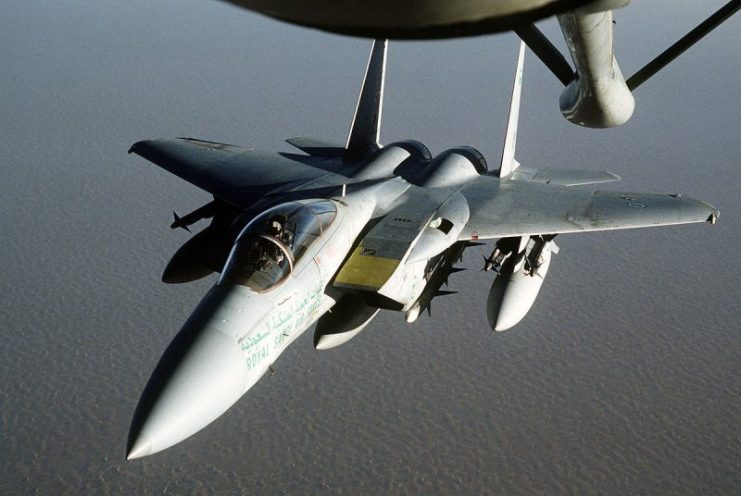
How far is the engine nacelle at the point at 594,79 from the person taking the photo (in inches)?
255

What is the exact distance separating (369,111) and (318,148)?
6.40ft

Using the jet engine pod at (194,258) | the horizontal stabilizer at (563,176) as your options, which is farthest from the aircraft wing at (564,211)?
the jet engine pod at (194,258)

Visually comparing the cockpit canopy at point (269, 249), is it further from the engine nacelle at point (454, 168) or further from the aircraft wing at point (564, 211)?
the engine nacelle at point (454, 168)

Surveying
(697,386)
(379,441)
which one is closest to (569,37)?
(379,441)

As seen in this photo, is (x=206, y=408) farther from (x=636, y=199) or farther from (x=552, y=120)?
(x=552, y=120)

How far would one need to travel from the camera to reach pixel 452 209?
49.0 ft

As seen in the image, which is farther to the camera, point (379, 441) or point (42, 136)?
point (42, 136)

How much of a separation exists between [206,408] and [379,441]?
1007 inches

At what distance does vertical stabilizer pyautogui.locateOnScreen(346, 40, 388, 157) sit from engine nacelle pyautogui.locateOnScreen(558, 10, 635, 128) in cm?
1006

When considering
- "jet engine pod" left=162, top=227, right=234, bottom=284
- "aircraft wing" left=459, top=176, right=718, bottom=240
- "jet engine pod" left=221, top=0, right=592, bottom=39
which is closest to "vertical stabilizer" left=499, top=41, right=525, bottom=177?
"aircraft wing" left=459, top=176, right=718, bottom=240

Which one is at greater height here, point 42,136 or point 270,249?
point 270,249

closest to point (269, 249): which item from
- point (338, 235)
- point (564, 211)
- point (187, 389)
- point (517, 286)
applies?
point (338, 235)

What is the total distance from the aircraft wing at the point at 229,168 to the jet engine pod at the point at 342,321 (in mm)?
3683

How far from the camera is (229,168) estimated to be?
58.1 ft
